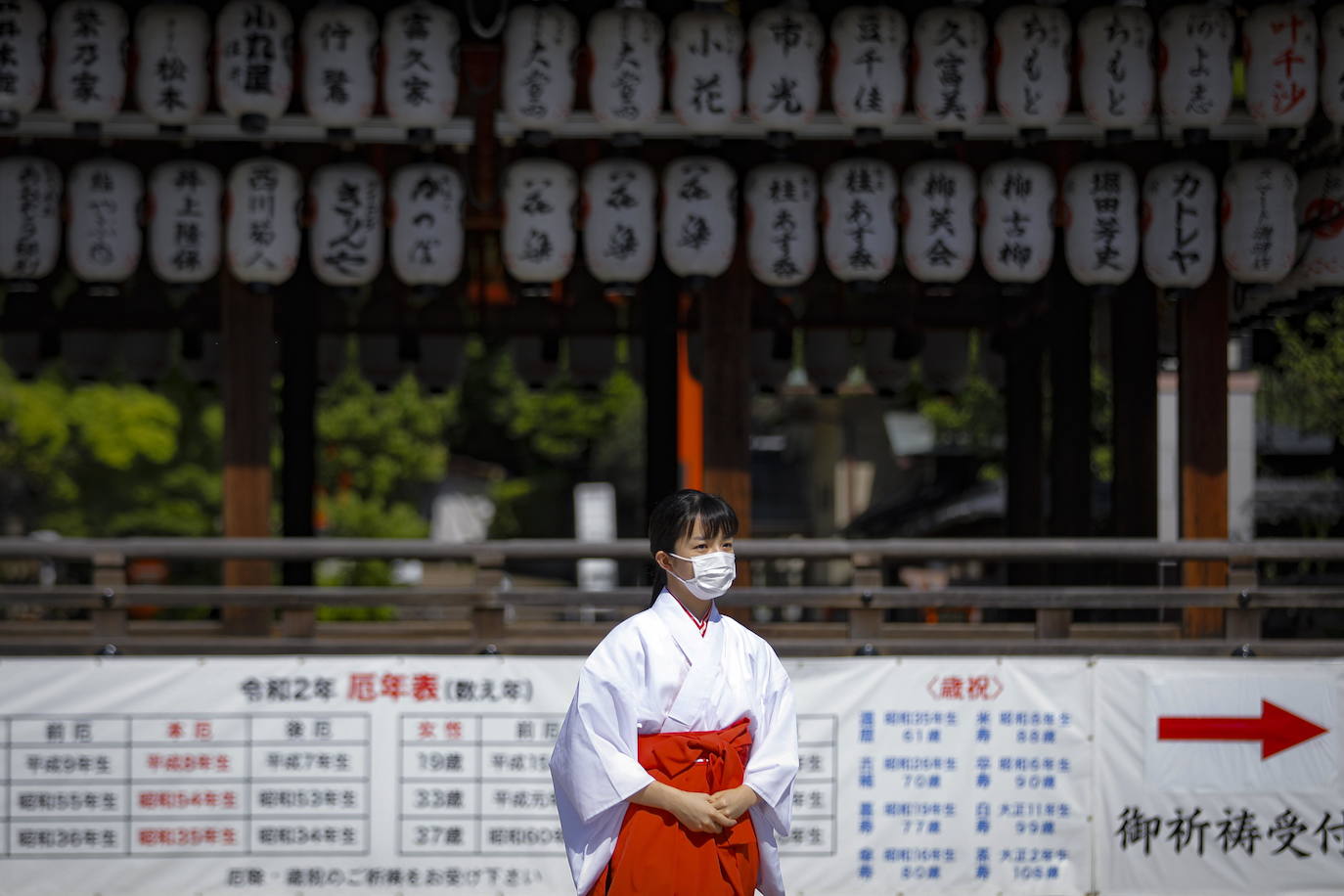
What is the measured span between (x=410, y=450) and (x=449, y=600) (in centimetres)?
2388

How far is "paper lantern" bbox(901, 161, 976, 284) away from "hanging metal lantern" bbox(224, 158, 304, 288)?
12.2 ft

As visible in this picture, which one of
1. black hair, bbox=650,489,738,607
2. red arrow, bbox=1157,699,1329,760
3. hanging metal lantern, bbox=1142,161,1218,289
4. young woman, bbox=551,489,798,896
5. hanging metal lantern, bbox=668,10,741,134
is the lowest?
red arrow, bbox=1157,699,1329,760

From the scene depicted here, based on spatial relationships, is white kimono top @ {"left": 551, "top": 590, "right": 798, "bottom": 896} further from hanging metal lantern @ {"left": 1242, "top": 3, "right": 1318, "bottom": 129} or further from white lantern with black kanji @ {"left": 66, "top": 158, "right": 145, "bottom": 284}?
hanging metal lantern @ {"left": 1242, "top": 3, "right": 1318, "bottom": 129}

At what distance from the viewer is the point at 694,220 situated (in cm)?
821

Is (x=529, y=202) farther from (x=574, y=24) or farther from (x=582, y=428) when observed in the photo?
(x=582, y=428)

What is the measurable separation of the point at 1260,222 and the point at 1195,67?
987 millimetres

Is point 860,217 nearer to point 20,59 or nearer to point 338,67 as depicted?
point 338,67

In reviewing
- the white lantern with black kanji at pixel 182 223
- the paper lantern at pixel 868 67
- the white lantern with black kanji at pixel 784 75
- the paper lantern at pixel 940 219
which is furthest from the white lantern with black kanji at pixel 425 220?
the paper lantern at pixel 940 219

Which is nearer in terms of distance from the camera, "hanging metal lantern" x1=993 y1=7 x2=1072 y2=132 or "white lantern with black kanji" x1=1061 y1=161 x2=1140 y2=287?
"hanging metal lantern" x1=993 y1=7 x2=1072 y2=132

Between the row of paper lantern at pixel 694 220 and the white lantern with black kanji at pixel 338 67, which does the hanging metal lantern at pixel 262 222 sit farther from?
the white lantern with black kanji at pixel 338 67

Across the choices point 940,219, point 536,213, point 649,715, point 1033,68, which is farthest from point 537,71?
point 649,715

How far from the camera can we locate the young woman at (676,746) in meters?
3.94

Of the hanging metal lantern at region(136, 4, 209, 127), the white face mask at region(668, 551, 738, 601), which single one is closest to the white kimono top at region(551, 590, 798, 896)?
the white face mask at region(668, 551, 738, 601)

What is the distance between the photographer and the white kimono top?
13.0 ft
